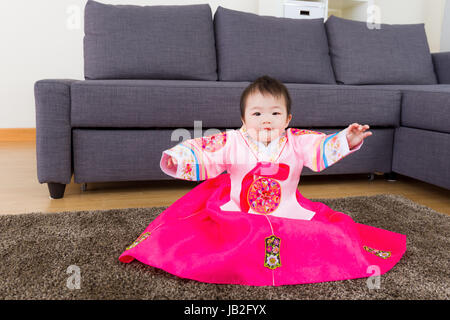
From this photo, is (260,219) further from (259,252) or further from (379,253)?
(379,253)

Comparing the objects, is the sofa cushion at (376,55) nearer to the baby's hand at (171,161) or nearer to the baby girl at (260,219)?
the baby girl at (260,219)

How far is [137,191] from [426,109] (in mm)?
1259

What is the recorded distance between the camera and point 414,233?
44.0 inches

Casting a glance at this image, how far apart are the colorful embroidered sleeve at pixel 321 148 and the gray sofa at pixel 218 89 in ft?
2.13

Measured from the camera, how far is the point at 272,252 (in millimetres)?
833

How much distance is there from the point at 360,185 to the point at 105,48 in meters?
1.42

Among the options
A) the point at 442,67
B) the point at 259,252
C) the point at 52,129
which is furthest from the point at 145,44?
the point at 442,67

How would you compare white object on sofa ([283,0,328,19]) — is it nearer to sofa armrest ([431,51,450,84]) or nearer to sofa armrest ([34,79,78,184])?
sofa armrest ([431,51,450,84])

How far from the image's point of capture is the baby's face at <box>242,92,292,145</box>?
35.7 inches

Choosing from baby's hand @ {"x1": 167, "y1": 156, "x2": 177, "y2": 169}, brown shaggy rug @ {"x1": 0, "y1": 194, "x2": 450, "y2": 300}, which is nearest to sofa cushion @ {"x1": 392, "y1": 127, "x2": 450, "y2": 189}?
brown shaggy rug @ {"x1": 0, "y1": 194, "x2": 450, "y2": 300}

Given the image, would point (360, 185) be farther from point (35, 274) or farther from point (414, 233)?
point (35, 274)

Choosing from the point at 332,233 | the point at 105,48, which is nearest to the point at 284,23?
the point at 105,48

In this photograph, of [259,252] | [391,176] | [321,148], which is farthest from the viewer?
[391,176]

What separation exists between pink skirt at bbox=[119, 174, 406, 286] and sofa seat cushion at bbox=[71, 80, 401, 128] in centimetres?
70
